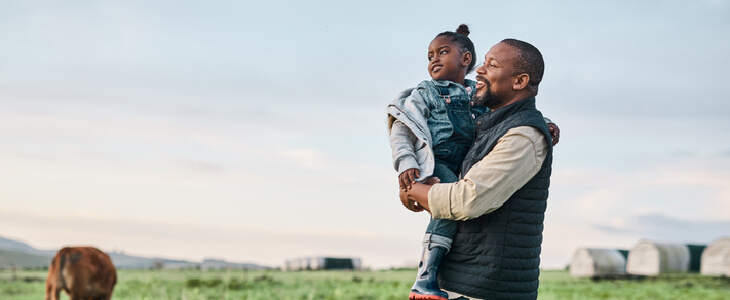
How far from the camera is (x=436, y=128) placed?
172 inches

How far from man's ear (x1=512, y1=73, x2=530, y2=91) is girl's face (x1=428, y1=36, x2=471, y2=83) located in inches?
26.7

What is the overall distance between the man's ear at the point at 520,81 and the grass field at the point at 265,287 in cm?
1338

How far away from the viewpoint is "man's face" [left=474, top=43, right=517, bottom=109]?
4.05 m

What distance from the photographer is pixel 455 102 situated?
14.8ft

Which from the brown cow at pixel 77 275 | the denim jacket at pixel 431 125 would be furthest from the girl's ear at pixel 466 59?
the brown cow at pixel 77 275

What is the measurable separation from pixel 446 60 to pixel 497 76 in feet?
2.20

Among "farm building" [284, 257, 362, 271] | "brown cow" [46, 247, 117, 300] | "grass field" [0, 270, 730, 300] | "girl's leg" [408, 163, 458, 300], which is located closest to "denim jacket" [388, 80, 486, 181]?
"girl's leg" [408, 163, 458, 300]

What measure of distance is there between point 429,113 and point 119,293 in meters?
15.3

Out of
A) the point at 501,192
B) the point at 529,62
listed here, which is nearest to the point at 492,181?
the point at 501,192

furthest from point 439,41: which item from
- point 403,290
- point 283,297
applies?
point 403,290

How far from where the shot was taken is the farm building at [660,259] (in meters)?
31.9

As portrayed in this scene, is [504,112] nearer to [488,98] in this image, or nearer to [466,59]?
[488,98]

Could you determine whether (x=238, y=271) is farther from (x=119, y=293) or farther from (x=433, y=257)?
(x=433, y=257)

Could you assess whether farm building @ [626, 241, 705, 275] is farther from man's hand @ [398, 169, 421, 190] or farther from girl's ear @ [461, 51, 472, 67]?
man's hand @ [398, 169, 421, 190]
